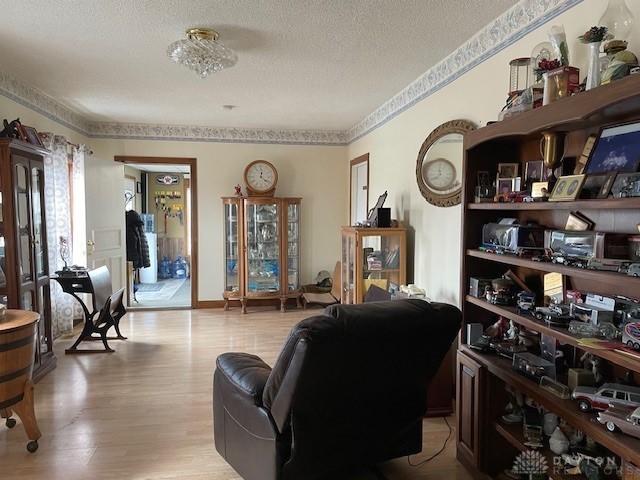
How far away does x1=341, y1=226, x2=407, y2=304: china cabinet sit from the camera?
379 cm

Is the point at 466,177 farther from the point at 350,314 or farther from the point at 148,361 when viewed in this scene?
the point at 148,361

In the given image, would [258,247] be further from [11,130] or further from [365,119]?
[11,130]

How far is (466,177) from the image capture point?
224 centimetres

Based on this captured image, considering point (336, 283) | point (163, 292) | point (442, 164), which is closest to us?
point (442, 164)

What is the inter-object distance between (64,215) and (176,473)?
319 centimetres

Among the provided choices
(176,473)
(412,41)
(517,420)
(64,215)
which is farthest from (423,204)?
(64,215)

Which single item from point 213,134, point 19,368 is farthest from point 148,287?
point 19,368

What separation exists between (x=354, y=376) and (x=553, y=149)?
1.28 metres

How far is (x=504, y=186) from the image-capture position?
212 cm

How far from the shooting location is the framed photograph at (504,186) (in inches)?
82.4

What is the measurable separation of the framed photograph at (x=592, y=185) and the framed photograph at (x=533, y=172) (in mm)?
355

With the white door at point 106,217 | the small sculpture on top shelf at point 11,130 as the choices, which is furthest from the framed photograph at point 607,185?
the white door at point 106,217

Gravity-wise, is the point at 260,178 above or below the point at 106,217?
above

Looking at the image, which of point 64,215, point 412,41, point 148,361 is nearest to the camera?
point 412,41
